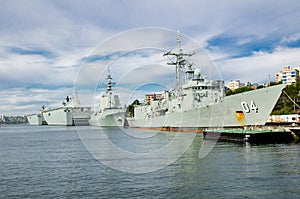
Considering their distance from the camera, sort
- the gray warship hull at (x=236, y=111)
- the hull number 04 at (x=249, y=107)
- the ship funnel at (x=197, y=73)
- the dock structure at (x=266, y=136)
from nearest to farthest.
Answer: the dock structure at (x=266, y=136) < the gray warship hull at (x=236, y=111) < the hull number 04 at (x=249, y=107) < the ship funnel at (x=197, y=73)

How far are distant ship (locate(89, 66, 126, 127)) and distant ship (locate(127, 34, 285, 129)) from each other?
17.6 m

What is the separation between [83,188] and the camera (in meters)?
17.8

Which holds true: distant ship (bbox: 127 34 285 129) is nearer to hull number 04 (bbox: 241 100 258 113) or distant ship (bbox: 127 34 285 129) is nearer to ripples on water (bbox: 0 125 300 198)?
hull number 04 (bbox: 241 100 258 113)

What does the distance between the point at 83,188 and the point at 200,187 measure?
6074 mm

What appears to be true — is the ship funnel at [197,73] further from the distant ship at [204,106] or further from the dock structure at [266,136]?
the dock structure at [266,136]

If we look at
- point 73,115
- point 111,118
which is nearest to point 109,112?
point 111,118

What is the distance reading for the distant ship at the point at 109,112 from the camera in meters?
105

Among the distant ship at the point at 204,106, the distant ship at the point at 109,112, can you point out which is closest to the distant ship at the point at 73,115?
the distant ship at the point at 109,112

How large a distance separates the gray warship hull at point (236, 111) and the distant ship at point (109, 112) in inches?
1905

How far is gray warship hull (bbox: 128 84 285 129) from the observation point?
39469 mm

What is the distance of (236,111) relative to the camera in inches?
1705

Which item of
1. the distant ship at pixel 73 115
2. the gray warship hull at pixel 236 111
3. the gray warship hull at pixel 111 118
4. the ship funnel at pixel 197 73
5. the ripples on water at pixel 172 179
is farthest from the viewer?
the distant ship at pixel 73 115

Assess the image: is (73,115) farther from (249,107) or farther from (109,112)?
(249,107)

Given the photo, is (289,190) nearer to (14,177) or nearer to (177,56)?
(14,177)
